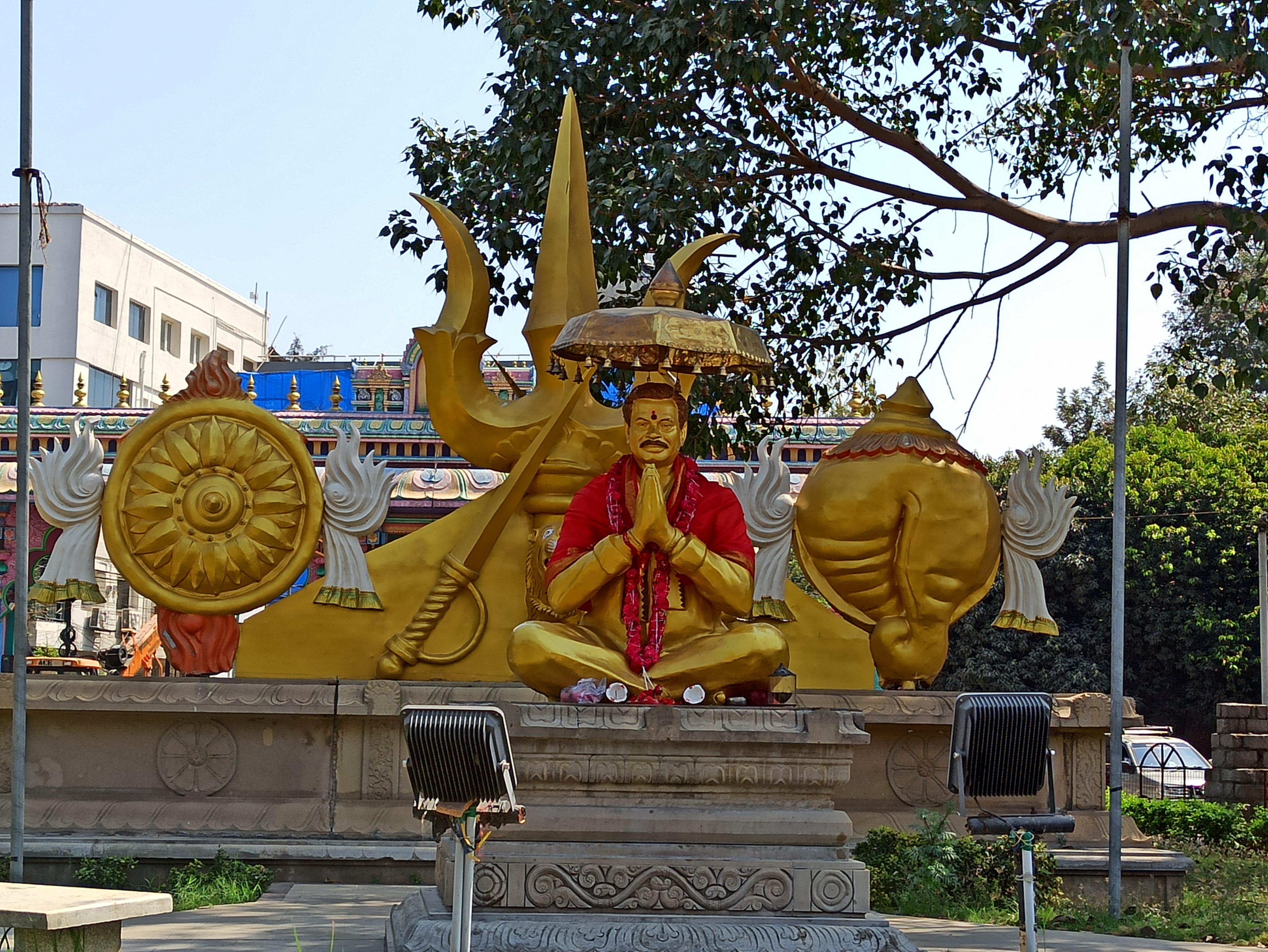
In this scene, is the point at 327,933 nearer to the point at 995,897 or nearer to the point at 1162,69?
the point at 995,897

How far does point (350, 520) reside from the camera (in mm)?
10453

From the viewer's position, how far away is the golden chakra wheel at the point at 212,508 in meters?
10.2

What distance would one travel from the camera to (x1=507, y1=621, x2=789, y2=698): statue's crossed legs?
6.67 metres

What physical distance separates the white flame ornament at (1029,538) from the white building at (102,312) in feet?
75.7

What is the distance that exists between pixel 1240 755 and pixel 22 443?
15771 millimetres

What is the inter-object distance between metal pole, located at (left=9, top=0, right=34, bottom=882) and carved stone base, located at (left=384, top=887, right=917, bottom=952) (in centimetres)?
293

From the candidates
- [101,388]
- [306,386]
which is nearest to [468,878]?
[306,386]

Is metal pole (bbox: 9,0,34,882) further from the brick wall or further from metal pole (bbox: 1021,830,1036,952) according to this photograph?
the brick wall

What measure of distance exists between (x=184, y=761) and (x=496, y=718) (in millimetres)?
5469

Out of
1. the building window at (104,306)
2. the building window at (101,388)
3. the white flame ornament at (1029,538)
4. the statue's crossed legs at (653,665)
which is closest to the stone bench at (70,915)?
the statue's crossed legs at (653,665)

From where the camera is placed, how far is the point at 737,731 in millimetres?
6039

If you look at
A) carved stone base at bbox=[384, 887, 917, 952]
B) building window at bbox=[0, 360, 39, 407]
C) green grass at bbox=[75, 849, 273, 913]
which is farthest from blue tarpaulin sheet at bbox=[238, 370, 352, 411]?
carved stone base at bbox=[384, 887, 917, 952]

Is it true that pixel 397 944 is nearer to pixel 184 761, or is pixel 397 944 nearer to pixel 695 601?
pixel 695 601

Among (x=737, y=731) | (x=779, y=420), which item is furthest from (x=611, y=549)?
(x=779, y=420)
